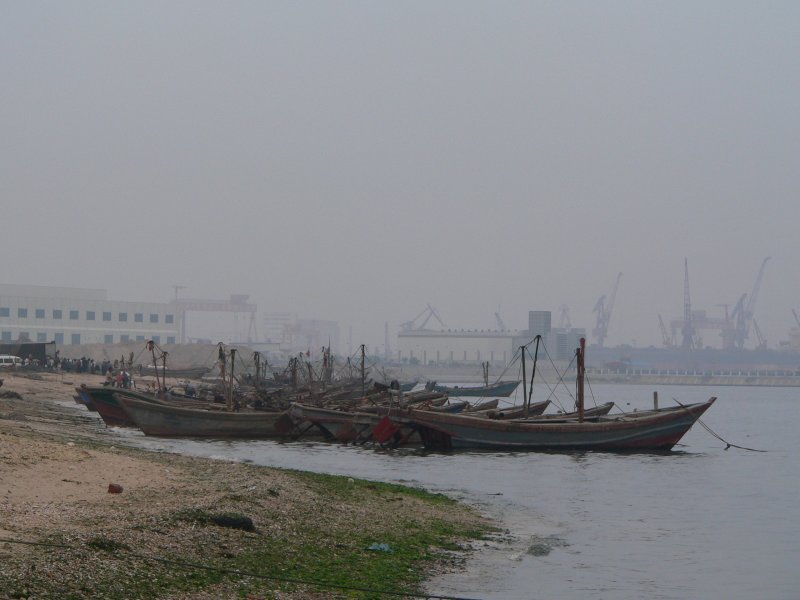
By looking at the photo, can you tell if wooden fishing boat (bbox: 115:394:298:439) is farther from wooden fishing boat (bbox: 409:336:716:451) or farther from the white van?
the white van

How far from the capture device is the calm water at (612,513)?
18219 millimetres

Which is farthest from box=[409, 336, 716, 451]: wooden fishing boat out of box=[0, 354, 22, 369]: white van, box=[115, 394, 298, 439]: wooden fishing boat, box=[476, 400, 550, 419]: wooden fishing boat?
box=[0, 354, 22, 369]: white van

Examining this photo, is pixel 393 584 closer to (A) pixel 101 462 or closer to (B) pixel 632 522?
(A) pixel 101 462

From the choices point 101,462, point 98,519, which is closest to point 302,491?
point 101,462

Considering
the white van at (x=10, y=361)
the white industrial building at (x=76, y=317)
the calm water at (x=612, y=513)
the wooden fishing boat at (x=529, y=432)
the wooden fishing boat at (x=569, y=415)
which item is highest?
the white industrial building at (x=76, y=317)

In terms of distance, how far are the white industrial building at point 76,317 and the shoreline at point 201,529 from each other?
132m

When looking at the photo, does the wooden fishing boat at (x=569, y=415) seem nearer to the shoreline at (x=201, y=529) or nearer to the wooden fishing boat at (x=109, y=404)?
the wooden fishing boat at (x=109, y=404)

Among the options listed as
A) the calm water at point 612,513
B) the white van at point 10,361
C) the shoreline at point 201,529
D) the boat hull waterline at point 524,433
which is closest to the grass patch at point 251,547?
the shoreline at point 201,529

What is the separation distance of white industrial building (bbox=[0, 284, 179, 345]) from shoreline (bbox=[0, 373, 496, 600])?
131657 mm

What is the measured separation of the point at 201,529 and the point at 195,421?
29.4 meters

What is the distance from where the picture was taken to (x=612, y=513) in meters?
28.0

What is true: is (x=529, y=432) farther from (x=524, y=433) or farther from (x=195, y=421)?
(x=195, y=421)

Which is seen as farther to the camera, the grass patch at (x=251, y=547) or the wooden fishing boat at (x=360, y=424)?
the wooden fishing boat at (x=360, y=424)

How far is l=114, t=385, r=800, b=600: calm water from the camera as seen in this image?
59.8ft
